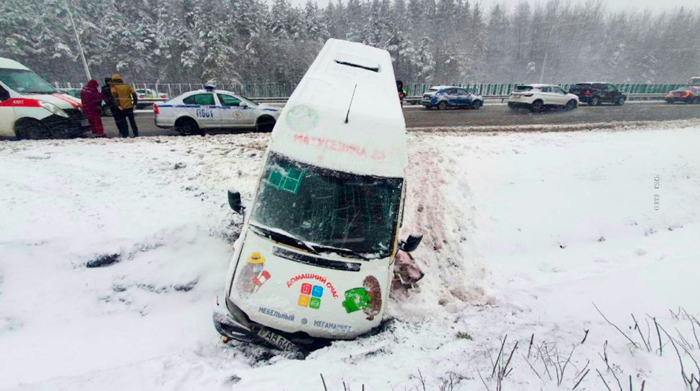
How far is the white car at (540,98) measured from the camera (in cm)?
1677

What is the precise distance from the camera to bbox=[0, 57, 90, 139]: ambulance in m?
7.79

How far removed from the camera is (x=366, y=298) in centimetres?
332

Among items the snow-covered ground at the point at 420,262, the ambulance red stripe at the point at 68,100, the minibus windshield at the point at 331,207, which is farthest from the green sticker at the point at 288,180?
the ambulance red stripe at the point at 68,100

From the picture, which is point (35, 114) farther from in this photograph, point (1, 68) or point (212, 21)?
point (212, 21)

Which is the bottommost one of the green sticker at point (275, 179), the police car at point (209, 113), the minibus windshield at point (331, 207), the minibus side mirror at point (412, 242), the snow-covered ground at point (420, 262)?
the snow-covered ground at point (420, 262)

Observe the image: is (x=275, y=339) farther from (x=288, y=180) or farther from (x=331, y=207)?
(x=288, y=180)

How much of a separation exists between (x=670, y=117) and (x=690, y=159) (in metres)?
10.2

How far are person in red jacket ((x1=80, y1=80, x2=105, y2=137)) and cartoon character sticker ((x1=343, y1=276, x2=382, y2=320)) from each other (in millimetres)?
9845

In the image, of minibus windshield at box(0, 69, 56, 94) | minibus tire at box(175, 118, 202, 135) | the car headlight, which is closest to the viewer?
minibus windshield at box(0, 69, 56, 94)

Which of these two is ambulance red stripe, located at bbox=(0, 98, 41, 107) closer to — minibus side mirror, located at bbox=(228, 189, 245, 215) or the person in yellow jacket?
the person in yellow jacket

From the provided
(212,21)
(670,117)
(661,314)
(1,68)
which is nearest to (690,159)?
(661,314)

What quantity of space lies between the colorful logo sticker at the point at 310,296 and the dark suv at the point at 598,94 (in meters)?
24.5

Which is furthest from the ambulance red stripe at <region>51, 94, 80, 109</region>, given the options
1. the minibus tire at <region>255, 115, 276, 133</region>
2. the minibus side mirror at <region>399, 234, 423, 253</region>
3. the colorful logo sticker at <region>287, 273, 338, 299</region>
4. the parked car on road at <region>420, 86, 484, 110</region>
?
the parked car on road at <region>420, 86, 484, 110</region>

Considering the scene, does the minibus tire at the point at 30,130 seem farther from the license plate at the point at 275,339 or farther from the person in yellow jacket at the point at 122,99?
the license plate at the point at 275,339
